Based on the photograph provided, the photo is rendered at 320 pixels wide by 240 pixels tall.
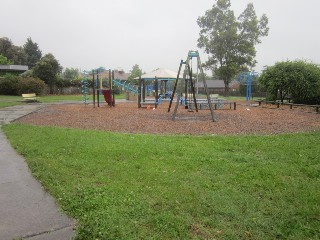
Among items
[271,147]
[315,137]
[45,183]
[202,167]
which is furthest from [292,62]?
[45,183]

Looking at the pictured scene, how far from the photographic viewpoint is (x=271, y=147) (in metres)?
7.26

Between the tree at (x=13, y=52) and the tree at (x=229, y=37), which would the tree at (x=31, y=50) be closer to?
the tree at (x=13, y=52)

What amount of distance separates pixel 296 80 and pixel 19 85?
30013 millimetres

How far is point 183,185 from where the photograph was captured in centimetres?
463

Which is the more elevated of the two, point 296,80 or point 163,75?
point 163,75

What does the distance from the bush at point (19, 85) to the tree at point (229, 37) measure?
23.6 m

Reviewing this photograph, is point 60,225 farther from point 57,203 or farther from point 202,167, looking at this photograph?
point 202,167

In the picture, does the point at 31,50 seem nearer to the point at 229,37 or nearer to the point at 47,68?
the point at 47,68

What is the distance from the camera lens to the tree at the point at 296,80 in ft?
74.9

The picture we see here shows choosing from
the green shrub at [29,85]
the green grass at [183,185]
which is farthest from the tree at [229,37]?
the green grass at [183,185]

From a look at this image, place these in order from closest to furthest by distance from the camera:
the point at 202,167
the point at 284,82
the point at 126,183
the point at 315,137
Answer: the point at 126,183 → the point at 202,167 → the point at 315,137 → the point at 284,82

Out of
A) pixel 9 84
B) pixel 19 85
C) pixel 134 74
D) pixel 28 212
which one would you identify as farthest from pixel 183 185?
pixel 134 74

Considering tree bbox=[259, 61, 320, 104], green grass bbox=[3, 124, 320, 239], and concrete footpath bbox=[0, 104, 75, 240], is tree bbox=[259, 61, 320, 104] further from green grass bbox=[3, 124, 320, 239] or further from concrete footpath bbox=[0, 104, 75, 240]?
concrete footpath bbox=[0, 104, 75, 240]

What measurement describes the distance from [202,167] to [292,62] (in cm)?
2167
